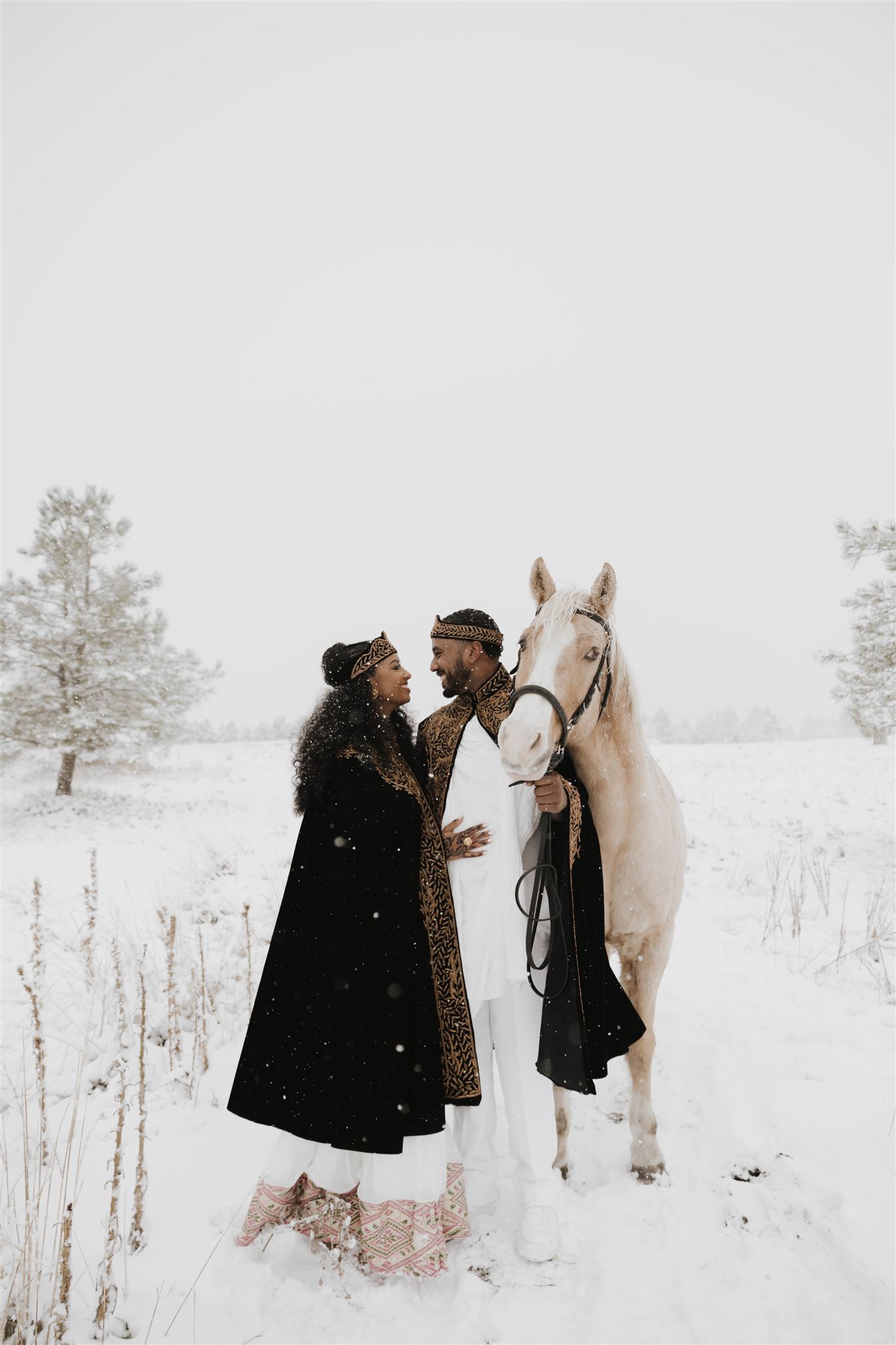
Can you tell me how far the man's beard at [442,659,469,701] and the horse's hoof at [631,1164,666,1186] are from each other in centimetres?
247

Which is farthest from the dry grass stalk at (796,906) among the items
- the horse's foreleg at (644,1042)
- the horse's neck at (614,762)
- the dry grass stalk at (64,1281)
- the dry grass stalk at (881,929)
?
the dry grass stalk at (64,1281)

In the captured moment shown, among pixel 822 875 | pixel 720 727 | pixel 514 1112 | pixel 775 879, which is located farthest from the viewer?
pixel 720 727

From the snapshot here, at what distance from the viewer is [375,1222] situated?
2484 millimetres

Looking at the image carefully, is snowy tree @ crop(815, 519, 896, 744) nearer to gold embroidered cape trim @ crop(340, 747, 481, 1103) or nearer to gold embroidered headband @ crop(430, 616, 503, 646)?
gold embroidered headband @ crop(430, 616, 503, 646)

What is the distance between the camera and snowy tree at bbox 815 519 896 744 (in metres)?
9.65

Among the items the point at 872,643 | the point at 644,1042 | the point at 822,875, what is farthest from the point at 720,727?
the point at 644,1042

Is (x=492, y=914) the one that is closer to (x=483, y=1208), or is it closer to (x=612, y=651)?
(x=612, y=651)

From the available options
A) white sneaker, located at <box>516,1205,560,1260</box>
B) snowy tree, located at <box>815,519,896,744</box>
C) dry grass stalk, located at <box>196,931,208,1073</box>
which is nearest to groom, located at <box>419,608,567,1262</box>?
white sneaker, located at <box>516,1205,560,1260</box>

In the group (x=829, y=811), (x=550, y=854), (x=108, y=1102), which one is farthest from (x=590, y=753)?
(x=829, y=811)

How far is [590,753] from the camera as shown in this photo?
2.95 metres

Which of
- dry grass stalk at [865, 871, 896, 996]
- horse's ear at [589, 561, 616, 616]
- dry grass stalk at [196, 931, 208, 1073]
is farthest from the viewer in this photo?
dry grass stalk at [865, 871, 896, 996]

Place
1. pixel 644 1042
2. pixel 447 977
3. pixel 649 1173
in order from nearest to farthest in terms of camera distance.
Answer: pixel 447 977 → pixel 649 1173 → pixel 644 1042

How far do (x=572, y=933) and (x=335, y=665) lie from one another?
1.60 m

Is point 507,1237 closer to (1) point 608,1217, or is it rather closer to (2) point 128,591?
(1) point 608,1217
